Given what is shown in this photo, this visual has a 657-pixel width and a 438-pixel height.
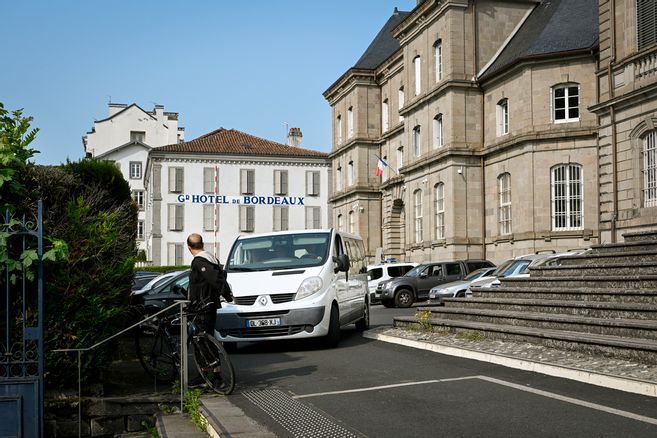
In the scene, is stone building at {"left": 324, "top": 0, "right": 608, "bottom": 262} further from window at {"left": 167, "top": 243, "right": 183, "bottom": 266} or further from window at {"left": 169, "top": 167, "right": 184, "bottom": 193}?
window at {"left": 169, "top": 167, "right": 184, "bottom": 193}

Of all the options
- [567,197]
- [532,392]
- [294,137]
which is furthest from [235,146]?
[532,392]

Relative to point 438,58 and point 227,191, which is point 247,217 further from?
point 438,58

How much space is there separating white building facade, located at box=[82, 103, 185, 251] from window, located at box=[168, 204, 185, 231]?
10822mm

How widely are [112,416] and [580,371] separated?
5.32m

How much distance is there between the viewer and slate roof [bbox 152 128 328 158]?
72.5m

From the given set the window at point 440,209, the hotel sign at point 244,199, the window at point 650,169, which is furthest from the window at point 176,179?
the window at point 650,169

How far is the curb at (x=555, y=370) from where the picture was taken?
8429mm

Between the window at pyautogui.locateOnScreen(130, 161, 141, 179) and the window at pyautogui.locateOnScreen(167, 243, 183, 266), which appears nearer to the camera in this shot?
the window at pyautogui.locateOnScreen(167, 243, 183, 266)

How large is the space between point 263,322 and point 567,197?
25.8 meters

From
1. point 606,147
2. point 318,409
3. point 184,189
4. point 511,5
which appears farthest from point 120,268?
point 184,189

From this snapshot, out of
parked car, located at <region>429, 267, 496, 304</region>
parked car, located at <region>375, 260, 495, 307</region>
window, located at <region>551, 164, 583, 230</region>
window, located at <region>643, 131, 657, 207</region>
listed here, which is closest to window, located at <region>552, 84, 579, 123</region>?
window, located at <region>551, 164, 583, 230</region>

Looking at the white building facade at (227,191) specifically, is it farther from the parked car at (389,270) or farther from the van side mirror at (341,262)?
the van side mirror at (341,262)

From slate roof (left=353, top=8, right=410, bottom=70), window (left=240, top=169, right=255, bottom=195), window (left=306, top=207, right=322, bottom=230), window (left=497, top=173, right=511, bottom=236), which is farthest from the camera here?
window (left=306, top=207, right=322, bottom=230)

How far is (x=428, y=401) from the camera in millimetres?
8141
